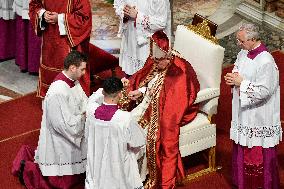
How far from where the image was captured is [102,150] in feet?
21.8

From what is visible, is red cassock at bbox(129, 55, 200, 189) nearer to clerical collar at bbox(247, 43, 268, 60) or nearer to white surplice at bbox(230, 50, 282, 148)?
white surplice at bbox(230, 50, 282, 148)

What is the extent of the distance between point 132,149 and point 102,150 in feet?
0.89

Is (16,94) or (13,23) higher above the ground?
(13,23)

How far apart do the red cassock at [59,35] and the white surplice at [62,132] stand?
1.25 metres

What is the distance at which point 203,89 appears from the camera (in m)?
7.71

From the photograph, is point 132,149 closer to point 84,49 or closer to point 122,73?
point 84,49

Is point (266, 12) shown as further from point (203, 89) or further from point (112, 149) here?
point (112, 149)

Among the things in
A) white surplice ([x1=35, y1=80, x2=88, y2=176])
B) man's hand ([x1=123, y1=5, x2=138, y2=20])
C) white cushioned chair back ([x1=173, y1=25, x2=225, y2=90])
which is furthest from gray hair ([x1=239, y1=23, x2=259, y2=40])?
man's hand ([x1=123, y1=5, x2=138, y2=20])

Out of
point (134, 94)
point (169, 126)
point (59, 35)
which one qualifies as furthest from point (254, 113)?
point (59, 35)

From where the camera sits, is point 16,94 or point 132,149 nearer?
point 132,149

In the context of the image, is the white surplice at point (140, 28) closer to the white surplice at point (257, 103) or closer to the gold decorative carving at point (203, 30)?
the gold decorative carving at point (203, 30)

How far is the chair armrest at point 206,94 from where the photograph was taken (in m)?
7.55

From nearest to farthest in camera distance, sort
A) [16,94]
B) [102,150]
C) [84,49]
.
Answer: [102,150], [84,49], [16,94]

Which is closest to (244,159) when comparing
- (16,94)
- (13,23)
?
(16,94)
